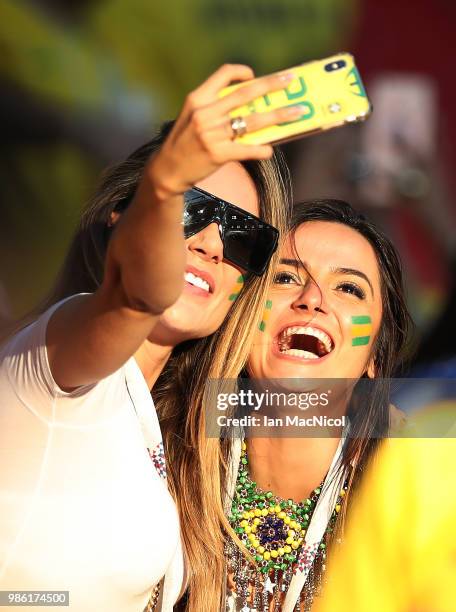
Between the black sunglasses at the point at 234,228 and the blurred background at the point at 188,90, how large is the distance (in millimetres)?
530

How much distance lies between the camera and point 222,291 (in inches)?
A: 64.0

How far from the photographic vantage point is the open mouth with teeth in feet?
5.73

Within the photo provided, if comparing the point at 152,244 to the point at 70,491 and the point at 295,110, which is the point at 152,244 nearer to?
the point at 295,110

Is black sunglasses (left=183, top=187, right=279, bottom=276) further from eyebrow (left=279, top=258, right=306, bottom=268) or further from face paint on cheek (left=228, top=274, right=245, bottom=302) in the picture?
eyebrow (left=279, top=258, right=306, bottom=268)

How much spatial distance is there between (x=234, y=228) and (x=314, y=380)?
35 centimetres

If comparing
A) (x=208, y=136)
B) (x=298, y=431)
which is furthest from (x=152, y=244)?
(x=298, y=431)

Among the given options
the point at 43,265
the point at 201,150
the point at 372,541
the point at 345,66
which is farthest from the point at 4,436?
the point at 43,265

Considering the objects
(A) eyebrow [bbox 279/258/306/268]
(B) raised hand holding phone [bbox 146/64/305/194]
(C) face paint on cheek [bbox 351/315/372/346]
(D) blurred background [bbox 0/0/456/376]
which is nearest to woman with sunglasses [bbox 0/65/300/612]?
(B) raised hand holding phone [bbox 146/64/305/194]

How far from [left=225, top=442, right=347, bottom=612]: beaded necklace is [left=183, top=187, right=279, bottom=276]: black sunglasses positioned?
40 cm

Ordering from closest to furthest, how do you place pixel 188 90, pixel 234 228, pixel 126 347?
pixel 126 347, pixel 234 228, pixel 188 90

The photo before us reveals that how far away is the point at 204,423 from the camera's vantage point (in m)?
1.69

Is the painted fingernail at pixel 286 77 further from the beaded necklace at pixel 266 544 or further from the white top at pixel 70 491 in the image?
the beaded necklace at pixel 266 544

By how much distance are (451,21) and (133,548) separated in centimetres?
153

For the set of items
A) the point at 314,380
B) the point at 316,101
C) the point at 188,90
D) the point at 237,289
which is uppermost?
the point at 188,90
